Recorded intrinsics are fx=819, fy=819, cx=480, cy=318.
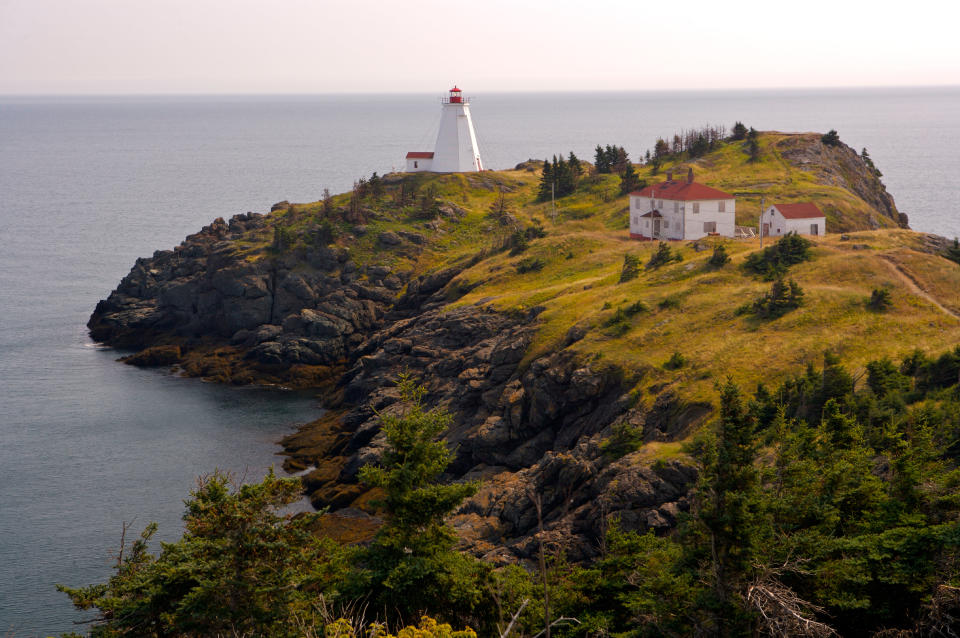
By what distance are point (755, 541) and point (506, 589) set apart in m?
8.48

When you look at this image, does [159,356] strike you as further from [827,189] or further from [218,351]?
[827,189]

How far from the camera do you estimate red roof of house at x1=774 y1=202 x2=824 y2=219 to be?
268ft

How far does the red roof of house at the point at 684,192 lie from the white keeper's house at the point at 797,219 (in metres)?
5.32

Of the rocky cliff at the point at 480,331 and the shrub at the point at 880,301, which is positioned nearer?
the rocky cliff at the point at 480,331

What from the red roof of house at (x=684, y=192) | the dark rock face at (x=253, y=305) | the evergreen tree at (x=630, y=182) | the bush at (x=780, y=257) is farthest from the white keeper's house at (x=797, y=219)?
the dark rock face at (x=253, y=305)

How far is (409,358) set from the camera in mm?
75125

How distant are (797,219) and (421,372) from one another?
40591 millimetres

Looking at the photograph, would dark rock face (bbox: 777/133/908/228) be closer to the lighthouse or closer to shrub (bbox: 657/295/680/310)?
the lighthouse

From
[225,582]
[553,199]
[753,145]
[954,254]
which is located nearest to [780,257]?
[954,254]

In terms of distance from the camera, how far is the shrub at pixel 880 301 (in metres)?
55.2

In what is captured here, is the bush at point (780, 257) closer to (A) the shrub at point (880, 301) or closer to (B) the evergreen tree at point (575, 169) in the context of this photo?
(A) the shrub at point (880, 301)

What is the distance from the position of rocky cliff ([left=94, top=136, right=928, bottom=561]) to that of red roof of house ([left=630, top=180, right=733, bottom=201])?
6.59m

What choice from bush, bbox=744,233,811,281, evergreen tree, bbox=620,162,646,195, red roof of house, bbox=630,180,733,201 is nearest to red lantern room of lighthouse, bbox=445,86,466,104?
evergreen tree, bbox=620,162,646,195

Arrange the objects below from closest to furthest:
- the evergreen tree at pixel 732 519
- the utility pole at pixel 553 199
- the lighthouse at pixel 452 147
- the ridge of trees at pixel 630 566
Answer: the evergreen tree at pixel 732 519 < the ridge of trees at pixel 630 566 < the utility pole at pixel 553 199 < the lighthouse at pixel 452 147
